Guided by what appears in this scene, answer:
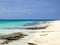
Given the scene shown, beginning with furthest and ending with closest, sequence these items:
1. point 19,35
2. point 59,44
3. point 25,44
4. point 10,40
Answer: point 19,35 < point 10,40 < point 25,44 < point 59,44

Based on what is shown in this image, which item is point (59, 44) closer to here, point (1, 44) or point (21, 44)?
point (21, 44)

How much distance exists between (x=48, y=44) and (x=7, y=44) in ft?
5.16

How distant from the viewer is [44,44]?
19.9ft

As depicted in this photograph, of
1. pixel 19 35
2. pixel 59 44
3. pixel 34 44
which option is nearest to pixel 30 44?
pixel 34 44

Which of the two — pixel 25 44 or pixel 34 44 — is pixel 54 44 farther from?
pixel 25 44

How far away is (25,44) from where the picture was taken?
6.42 meters

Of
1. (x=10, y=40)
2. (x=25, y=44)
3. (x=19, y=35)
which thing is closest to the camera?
(x=25, y=44)

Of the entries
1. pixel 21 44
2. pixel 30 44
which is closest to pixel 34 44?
pixel 30 44

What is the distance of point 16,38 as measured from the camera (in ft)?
25.6

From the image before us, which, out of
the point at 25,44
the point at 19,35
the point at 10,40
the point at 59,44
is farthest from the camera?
the point at 19,35

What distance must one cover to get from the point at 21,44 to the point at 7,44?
1.72ft

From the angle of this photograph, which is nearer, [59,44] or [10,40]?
[59,44]

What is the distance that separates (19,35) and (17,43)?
5.34 feet

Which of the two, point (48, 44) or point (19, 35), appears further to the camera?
point (19, 35)
